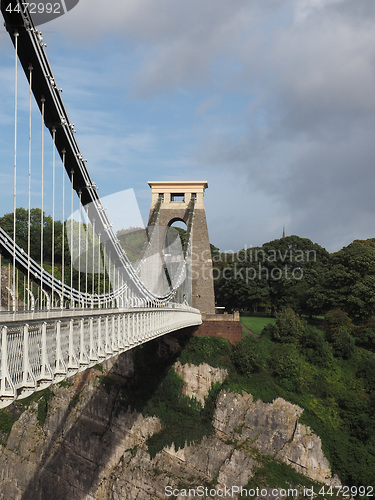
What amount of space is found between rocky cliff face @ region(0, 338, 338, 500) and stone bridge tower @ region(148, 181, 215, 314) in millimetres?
11976

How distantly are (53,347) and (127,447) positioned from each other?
25.3m

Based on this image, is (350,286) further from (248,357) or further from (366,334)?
(248,357)

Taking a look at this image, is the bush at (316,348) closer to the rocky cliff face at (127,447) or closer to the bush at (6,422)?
the rocky cliff face at (127,447)

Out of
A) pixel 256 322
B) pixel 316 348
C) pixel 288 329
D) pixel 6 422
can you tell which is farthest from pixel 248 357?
pixel 6 422

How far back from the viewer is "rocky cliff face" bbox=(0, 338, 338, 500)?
34.3 m

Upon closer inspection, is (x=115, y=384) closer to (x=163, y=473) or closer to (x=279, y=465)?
(x=163, y=473)

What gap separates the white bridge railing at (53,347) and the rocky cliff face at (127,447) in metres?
16.3

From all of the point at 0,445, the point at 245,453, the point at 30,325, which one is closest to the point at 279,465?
the point at 245,453

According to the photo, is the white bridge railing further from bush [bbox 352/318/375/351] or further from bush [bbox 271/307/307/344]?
bush [bbox 352/318/375/351]

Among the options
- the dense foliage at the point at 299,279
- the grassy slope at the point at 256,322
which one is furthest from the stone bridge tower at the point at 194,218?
the dense foliage at the point at 299,279

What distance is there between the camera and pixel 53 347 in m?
12.9

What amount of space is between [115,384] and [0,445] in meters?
8.66

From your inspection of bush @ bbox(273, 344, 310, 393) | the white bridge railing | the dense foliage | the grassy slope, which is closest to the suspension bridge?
the white bridge railing

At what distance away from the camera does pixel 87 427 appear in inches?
1495
